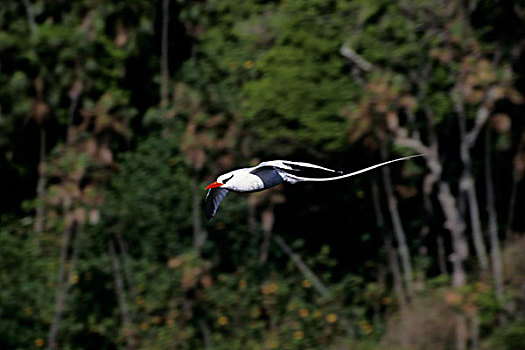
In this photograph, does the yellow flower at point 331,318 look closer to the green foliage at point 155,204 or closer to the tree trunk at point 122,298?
the green foliage at point 155,204

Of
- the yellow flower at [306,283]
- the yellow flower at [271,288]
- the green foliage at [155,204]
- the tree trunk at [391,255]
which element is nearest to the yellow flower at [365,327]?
the tree trunk at [391,255]

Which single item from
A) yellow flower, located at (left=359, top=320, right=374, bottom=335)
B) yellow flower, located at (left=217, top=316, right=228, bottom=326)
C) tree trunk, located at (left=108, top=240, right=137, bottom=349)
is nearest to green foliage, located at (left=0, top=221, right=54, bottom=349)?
tree trunk, located at (left=108, top=240, right=137, bottom=349)

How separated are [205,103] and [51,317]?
245 cm

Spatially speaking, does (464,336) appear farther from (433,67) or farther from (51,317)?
(51,317)

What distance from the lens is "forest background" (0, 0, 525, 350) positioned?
6.91 meters

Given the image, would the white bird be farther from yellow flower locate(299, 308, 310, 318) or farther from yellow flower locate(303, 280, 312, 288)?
yellow flower locate(303, 280, 312, 288)

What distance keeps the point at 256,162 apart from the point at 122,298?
192cm

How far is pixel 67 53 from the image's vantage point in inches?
314

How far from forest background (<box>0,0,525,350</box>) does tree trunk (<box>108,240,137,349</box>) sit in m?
0.02

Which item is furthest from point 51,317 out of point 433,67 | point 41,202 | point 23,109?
point 433,67

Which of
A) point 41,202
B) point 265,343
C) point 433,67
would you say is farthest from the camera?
point 41,202

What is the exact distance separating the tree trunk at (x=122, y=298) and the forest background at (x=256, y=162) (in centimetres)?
2

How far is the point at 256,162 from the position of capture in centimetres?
721

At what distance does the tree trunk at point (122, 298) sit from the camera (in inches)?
304
